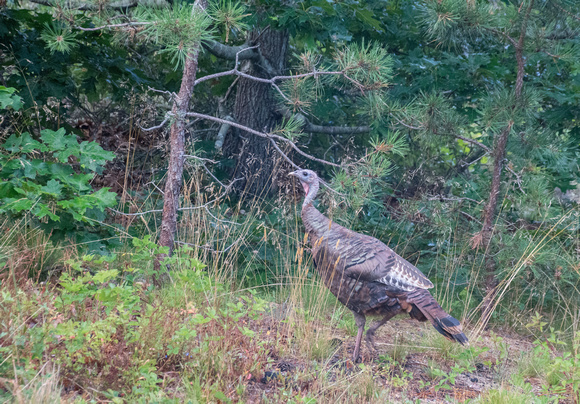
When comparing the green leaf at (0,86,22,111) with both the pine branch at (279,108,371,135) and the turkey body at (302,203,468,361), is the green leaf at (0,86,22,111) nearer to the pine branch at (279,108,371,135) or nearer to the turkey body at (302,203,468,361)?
the turkey body at (302,203,468,361)

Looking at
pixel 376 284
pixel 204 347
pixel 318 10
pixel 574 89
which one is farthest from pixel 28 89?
pixel 574 89

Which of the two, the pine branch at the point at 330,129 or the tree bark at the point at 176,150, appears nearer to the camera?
the tree bark at the point at 176,150

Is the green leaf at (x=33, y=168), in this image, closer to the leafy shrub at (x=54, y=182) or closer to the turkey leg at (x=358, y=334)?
the leafy shrub at (x=54, y=182)

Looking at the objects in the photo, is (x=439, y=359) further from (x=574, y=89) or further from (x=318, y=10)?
(x=318, y=10)

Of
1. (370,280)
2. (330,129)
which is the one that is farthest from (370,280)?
(330,129)

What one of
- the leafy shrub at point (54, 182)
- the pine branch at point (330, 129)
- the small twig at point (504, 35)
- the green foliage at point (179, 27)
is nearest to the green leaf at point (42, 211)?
the leafy shrub at point (54, 182)

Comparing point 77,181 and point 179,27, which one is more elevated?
point 179,27

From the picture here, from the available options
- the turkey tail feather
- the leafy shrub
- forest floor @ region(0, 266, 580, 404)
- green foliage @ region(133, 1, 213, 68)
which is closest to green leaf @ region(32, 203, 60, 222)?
the leafy shrub

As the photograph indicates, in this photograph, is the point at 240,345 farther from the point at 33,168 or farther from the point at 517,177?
the point at 517,177

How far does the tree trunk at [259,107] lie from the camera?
619cm

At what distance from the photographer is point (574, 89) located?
195 inches

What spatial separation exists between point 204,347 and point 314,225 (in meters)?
1.41

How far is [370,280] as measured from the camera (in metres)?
3.77

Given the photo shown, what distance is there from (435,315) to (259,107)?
3.67m
